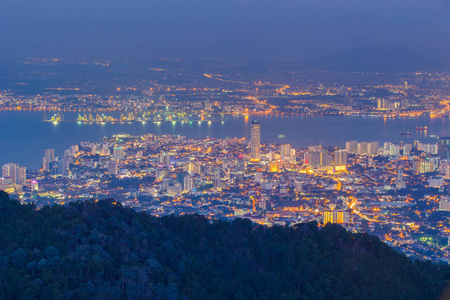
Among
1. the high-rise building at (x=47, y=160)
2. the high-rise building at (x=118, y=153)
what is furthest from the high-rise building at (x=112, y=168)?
the high-rise building at (x=118, y=153)

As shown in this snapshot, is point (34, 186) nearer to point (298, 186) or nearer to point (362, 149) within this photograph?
point (298, 186)

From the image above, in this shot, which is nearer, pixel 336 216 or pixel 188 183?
pixel 336 216

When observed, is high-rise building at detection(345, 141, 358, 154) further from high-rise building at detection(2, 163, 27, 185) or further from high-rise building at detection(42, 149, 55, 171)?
high-rise building at detection(2, 163, 27, 185)

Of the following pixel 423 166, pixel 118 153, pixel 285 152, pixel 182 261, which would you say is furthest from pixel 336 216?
pixel 118 153

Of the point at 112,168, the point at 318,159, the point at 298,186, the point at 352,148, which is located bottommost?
the point at 298,186

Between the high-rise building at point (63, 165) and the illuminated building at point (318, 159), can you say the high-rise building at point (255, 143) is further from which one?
the high-rise building at point (63, 165)

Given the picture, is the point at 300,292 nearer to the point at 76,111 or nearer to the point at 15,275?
the point at 15,275

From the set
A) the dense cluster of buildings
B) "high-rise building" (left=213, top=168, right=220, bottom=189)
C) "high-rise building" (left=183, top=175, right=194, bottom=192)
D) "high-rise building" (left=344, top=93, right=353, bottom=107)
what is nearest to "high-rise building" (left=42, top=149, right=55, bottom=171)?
the dense cluster of buildings
